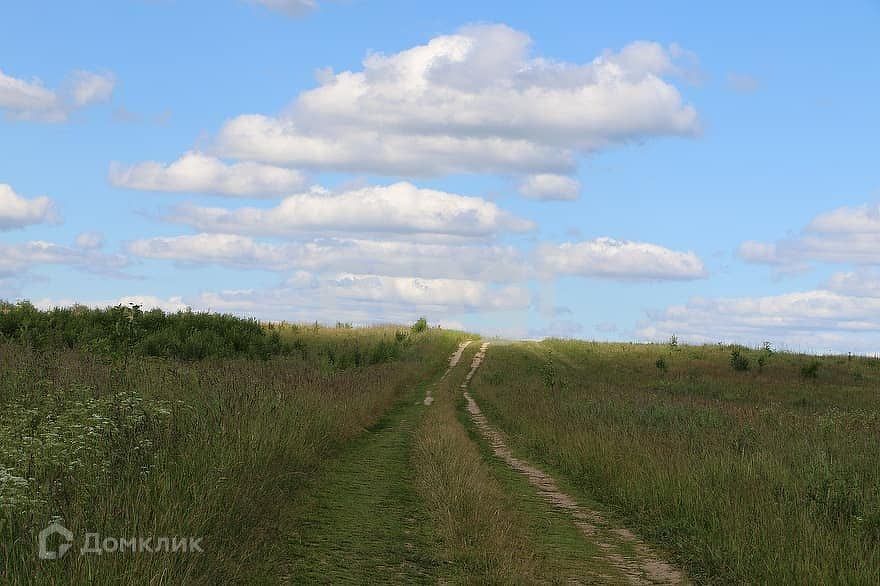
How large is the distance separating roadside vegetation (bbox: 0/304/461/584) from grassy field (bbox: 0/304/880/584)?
0.13ft

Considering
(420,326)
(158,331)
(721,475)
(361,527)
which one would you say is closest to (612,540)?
(721,475)

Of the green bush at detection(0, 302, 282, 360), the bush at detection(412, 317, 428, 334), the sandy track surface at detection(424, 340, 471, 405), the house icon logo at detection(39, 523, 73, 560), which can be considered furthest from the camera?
the bush at detection(412, 317, 428, 334)

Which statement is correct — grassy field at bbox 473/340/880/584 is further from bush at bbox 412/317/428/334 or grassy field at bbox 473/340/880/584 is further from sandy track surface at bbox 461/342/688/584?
bush at bbox 412/317/428/334

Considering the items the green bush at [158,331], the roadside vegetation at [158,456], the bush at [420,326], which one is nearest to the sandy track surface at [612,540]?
the roadside vegetation at [158,456]

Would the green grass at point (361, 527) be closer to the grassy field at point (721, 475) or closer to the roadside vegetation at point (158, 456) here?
the roadside vegetation at point (158, 456)

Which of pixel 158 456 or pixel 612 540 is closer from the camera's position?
pixel 158 456

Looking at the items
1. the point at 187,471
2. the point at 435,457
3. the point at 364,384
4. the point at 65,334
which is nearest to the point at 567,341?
the point at 65,334

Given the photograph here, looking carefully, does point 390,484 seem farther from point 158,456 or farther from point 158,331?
point 158,331

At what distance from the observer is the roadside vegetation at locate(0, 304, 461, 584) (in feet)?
20.7

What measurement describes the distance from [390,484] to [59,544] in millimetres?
7293

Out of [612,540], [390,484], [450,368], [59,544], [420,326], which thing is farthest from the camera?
[420,326]

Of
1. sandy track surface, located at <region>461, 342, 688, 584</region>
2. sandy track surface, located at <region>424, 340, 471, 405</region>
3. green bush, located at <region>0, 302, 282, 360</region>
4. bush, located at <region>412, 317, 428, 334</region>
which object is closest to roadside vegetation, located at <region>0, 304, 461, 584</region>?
sandy track surface, located at <region>461, 342, 688, 584</region>

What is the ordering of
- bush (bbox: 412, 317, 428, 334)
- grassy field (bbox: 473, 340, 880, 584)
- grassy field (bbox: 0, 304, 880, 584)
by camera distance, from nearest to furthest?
grassy field (bbox: 0, 304, 880, 584)
grassy field (bbox: 473, 340, 880, 584)
bush (bbox: 412, 317, 428, 334)

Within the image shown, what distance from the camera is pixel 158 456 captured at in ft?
28.7
